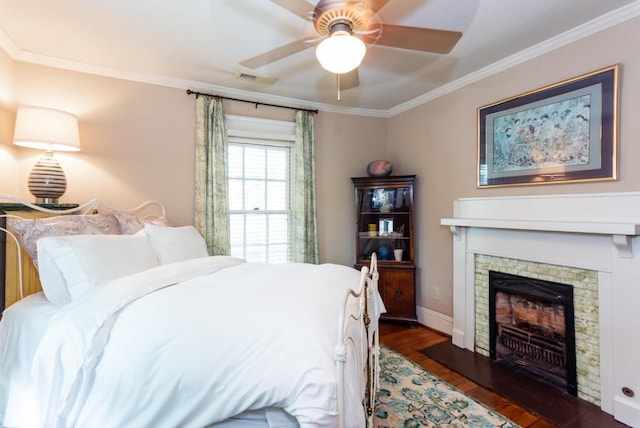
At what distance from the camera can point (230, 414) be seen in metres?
1.09

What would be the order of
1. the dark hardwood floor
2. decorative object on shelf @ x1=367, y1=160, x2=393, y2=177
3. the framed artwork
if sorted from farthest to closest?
Result: decorative object on shelf @ x1=367, y1=160, x2=393, y2=177 → the framed artwork → the dark hardwood floor

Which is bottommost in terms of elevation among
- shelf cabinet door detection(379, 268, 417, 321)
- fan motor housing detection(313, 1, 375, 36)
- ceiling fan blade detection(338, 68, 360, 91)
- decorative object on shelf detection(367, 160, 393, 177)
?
shelf cabinet door detection(379, 268, 417, 321)

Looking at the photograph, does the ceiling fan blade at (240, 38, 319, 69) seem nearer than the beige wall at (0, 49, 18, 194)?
Yes

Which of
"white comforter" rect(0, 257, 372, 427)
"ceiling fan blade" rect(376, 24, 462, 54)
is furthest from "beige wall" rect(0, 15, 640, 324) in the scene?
"white comforter" rect(0, 257, 372, 427)

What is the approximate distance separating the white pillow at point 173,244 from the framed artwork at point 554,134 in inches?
104

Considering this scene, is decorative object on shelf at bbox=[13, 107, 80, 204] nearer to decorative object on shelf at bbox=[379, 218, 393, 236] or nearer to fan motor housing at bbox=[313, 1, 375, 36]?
fan motor housing at bbox=[313, 1, 375, 36]

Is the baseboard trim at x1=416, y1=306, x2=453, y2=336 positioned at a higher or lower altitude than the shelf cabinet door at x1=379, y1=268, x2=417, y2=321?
lower

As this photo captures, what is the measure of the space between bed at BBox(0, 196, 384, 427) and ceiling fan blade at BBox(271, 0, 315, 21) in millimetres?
1336

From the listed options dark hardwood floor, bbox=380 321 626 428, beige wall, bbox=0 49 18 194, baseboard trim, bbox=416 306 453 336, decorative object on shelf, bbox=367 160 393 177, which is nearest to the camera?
dark hardwood floor, bbox=380 321 626 428

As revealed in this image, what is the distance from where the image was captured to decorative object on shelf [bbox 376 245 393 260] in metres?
3.70

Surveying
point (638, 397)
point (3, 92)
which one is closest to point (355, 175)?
point (638, 397)

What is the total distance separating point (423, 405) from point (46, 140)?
3.25 meters

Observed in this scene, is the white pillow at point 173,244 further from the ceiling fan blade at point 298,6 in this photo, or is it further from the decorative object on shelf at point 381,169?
the decorative object on shelf at point 381,169

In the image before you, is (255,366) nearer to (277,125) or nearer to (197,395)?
Answer: (197,395)
